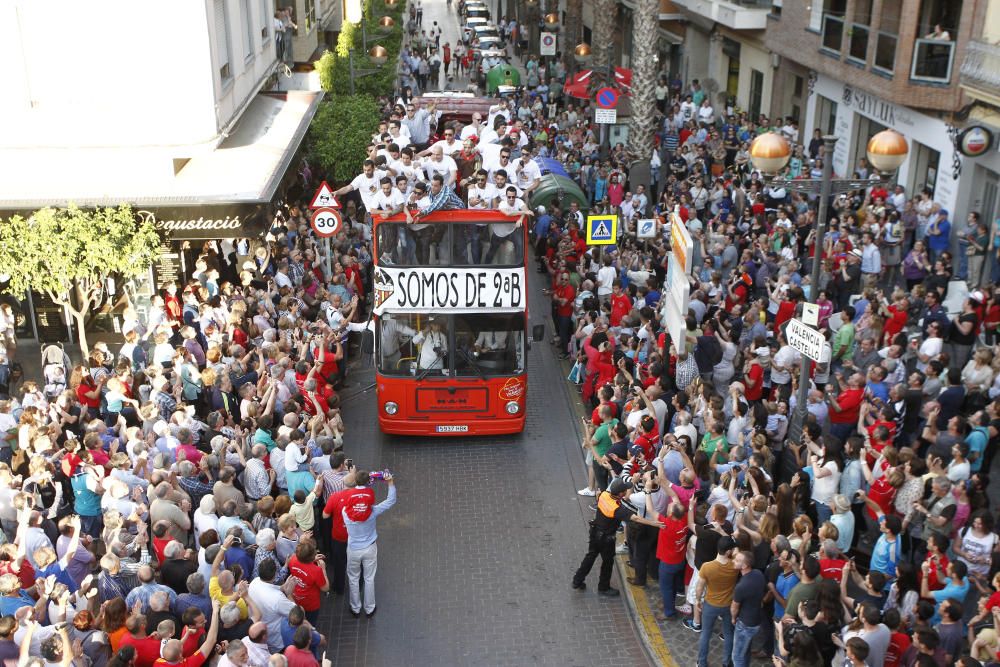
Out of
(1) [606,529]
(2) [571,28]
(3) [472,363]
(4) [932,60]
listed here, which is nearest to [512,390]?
(3) [472,363]

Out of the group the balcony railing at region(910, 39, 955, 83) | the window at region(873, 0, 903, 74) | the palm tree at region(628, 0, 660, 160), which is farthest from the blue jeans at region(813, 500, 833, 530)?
the palm tree at region(628, 0, 660, 160)

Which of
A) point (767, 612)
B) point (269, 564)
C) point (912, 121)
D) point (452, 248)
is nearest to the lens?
point (269, 564)

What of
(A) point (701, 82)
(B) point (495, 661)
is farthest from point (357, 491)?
(A) point (701, 82)

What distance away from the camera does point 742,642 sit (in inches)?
372

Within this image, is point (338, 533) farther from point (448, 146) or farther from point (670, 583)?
point (448, 146)

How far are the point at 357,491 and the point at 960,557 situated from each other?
19.1 feet

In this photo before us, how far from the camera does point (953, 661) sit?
8258mm

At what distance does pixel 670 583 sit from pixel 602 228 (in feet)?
24.2

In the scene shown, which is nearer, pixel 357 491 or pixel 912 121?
pixel 357 491

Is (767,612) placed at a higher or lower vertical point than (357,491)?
lower

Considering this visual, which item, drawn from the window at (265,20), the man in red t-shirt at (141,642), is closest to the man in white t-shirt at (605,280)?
the man in red t-shirt at (141,642)

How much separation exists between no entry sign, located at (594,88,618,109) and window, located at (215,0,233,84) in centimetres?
814

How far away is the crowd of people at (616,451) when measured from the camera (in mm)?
8727

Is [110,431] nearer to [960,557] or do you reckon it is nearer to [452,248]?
[452,248]
